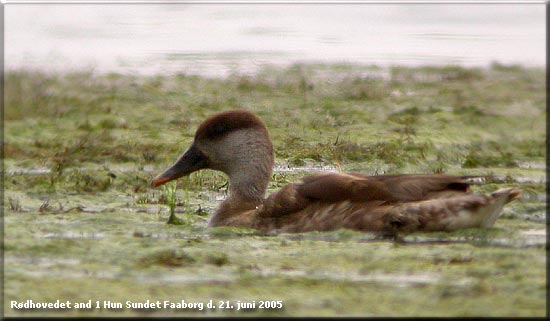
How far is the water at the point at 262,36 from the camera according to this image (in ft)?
60.0

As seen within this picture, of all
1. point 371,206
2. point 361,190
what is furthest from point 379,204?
point 361,190

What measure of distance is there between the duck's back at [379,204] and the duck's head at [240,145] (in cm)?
78

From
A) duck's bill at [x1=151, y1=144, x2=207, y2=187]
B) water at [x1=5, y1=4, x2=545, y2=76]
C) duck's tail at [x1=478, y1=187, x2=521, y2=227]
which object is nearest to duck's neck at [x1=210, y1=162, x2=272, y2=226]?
duck's bill at [x1=151, y1=144, x2=207, y2=187]

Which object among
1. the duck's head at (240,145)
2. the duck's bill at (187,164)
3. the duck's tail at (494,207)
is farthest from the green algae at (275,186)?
the duck's head at (240,145)

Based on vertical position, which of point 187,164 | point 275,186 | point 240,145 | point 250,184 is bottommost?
point 275,186

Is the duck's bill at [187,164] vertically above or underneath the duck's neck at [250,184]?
above

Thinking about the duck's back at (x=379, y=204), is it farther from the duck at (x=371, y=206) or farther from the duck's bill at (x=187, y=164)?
the duck's bill at (x=187, y=164)

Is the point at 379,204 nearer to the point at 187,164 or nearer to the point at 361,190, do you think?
the point at 361,190

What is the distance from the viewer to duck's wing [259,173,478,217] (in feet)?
27.5

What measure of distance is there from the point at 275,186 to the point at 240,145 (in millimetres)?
1064

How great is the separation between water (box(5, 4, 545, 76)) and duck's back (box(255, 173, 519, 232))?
340 inches

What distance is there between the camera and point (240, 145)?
953 centimetres

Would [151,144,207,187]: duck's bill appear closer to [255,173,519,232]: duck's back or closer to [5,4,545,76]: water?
[255,173,519,232]: duck's back

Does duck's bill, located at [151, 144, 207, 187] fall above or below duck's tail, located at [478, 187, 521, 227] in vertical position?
above
